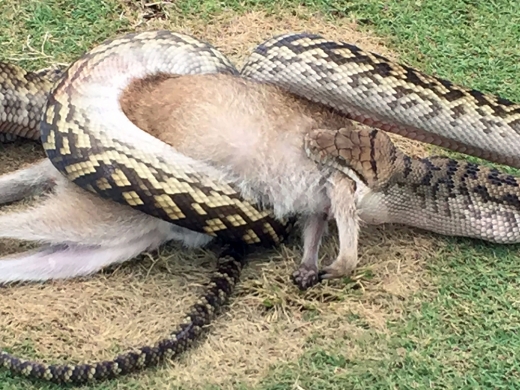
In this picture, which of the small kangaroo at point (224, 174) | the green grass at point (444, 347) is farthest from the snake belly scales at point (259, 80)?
the green grass at point (444, 347)

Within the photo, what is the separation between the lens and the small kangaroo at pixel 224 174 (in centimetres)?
325

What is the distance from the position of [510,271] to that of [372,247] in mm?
553

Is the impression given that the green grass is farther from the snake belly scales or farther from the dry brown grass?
the snake belly scales

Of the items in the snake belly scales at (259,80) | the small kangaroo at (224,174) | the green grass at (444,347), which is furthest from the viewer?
the small kangaroo at (224,174)

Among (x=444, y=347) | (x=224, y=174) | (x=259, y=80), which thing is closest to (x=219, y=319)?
(x=224, y=174)

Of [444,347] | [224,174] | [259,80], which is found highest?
[259,80]

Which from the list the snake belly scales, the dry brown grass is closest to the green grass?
the dry brown grass

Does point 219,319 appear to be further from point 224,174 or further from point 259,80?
point 259,80

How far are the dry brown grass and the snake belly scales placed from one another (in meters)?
0.09

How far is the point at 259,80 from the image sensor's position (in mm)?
3578

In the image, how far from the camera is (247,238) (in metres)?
3.28

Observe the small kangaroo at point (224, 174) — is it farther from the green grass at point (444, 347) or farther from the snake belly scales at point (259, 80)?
the green grass at point (444, 347)

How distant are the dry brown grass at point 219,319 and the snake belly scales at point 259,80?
0.09 meters

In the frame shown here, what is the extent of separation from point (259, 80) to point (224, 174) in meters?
0.55
